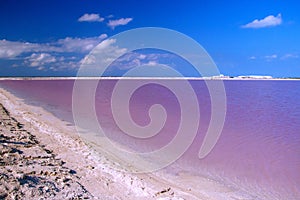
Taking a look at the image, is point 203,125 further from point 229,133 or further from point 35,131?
point 35,131

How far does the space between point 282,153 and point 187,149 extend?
3219 mm

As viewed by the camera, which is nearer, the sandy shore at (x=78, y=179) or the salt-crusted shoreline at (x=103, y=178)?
the sandy shore at (x=78, y=179)

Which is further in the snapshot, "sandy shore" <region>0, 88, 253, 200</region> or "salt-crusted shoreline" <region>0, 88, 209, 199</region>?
"salt-crusted shoreline" <region>0, 88, 209, 199</region>

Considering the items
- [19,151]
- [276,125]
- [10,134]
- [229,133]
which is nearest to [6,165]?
[19,151]

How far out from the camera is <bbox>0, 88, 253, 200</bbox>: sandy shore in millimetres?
5301

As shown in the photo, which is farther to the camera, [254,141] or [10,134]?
[254,141]

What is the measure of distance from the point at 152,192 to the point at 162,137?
5.80m

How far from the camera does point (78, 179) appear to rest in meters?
6.12

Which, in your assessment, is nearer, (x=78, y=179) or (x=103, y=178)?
(x=78, y=179)

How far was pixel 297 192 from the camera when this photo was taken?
670 cm

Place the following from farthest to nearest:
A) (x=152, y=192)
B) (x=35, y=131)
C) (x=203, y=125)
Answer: (x=203, y=125), (x=35, y=131), (x=152, y=192)

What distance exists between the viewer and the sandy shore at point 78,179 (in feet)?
17.4

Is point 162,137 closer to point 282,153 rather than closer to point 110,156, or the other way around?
point 110,156

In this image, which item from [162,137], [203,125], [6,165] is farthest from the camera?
[203,125]
